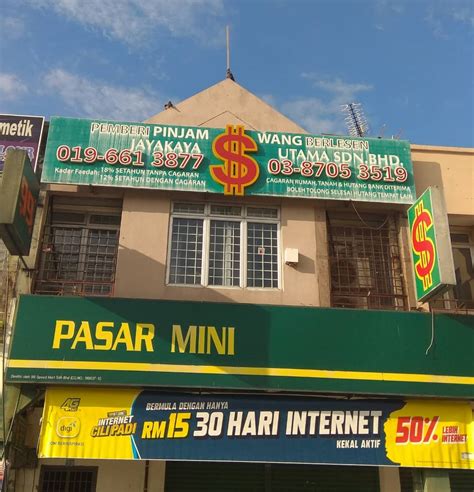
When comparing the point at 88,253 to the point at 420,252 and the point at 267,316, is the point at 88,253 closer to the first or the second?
the point at 267,316

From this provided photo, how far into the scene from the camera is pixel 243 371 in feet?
Answer: 31.4

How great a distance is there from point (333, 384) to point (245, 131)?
5.77 m

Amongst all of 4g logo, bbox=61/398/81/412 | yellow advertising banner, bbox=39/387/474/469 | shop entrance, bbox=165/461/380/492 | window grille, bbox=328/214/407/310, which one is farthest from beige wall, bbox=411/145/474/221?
4g logo, bbox=61/398/81/412

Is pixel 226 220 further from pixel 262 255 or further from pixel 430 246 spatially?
pixel 430 246

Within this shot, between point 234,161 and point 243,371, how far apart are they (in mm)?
4582

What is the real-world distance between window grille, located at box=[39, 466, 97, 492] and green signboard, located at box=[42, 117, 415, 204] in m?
5.61

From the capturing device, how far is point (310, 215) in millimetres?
11898

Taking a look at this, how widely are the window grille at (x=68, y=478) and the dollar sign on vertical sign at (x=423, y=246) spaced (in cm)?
728

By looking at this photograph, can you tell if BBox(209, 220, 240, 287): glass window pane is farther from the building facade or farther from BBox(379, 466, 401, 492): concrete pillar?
BBox(379, 466, 401, 492): concrete pillar

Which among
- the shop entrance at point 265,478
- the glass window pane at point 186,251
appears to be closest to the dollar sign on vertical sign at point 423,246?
the shop entrance at point 265,478

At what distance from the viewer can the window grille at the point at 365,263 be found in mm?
11594

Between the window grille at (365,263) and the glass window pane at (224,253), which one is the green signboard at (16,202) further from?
the window grille at (365,263)

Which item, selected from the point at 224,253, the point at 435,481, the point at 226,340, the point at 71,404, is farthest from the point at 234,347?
the point at 435,481

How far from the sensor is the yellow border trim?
30.7ft
